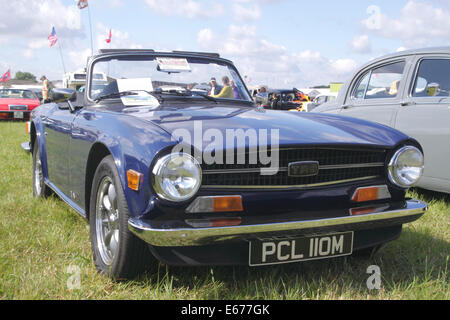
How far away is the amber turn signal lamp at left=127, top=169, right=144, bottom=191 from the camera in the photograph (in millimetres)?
1959

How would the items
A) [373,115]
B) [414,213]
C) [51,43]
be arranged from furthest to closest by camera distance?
[51,43] → [373,115] → [414,213]

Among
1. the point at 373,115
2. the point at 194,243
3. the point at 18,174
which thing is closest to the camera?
the point at 194,243

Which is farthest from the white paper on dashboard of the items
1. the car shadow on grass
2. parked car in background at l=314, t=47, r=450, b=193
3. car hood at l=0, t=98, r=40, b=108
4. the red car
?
car hood at l=0, t=98, r=40, b=108

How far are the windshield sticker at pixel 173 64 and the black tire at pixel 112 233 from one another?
1.31 metres

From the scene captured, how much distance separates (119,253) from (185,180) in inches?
21.4

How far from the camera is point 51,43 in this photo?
17453mm

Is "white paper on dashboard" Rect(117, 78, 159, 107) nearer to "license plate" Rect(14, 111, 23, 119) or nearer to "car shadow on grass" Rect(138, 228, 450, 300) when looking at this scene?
"car shadow on grass" Rect(138, 228, 450, 300)

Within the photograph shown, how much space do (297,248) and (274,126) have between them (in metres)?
0.65

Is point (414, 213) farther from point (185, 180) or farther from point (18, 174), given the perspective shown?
point (18, 174)

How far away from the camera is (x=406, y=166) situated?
7.89 feet

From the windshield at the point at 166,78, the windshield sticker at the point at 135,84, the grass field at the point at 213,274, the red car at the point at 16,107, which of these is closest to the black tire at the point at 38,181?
the grass field at the point at 213,274

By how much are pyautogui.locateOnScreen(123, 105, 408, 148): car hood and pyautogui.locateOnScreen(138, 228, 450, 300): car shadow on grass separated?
2.41 feet

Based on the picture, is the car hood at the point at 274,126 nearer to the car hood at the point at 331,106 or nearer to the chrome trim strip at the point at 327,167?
the chrome trim strip at the point at 327,167
